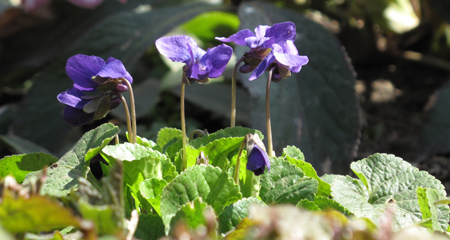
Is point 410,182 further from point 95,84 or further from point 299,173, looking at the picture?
point 95,84

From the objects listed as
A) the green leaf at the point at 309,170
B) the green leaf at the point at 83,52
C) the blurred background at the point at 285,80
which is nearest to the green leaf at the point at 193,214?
the green leaf at the point at 309,170

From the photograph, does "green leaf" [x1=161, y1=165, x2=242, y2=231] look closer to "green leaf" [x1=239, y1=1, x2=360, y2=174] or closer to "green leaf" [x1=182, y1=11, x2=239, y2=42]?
"green leaf" [x1=239, y1=1, x2=360, y2=174]

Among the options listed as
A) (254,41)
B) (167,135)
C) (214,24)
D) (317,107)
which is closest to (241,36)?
(254,41)

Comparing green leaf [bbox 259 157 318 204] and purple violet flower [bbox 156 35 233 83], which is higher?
purple violet flower [bbox 156 35 233 83]

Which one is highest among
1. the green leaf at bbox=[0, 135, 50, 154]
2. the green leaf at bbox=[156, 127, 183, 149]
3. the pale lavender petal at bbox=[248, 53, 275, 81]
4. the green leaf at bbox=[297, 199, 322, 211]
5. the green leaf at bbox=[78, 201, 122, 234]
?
the pale lavender petal at bbox=[248, 53, 275, 81]

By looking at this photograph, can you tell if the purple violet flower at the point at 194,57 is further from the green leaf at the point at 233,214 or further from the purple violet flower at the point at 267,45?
the green leaf at the point at 233,214

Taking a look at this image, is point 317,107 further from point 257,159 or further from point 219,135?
point 257,159

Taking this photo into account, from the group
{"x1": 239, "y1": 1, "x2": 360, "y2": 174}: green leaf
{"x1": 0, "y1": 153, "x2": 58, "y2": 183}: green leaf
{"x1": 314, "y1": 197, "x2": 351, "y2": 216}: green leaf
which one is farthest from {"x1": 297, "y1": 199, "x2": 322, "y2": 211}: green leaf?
{"x1": 239, "y1": 1, "x2": 360, "y2": 174}: green leaf

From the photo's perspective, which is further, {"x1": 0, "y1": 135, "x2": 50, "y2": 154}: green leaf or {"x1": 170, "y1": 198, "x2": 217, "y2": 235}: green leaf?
{"x1": 0, "y1": 135, "x2": 50, "y2": 154}: green leaf
